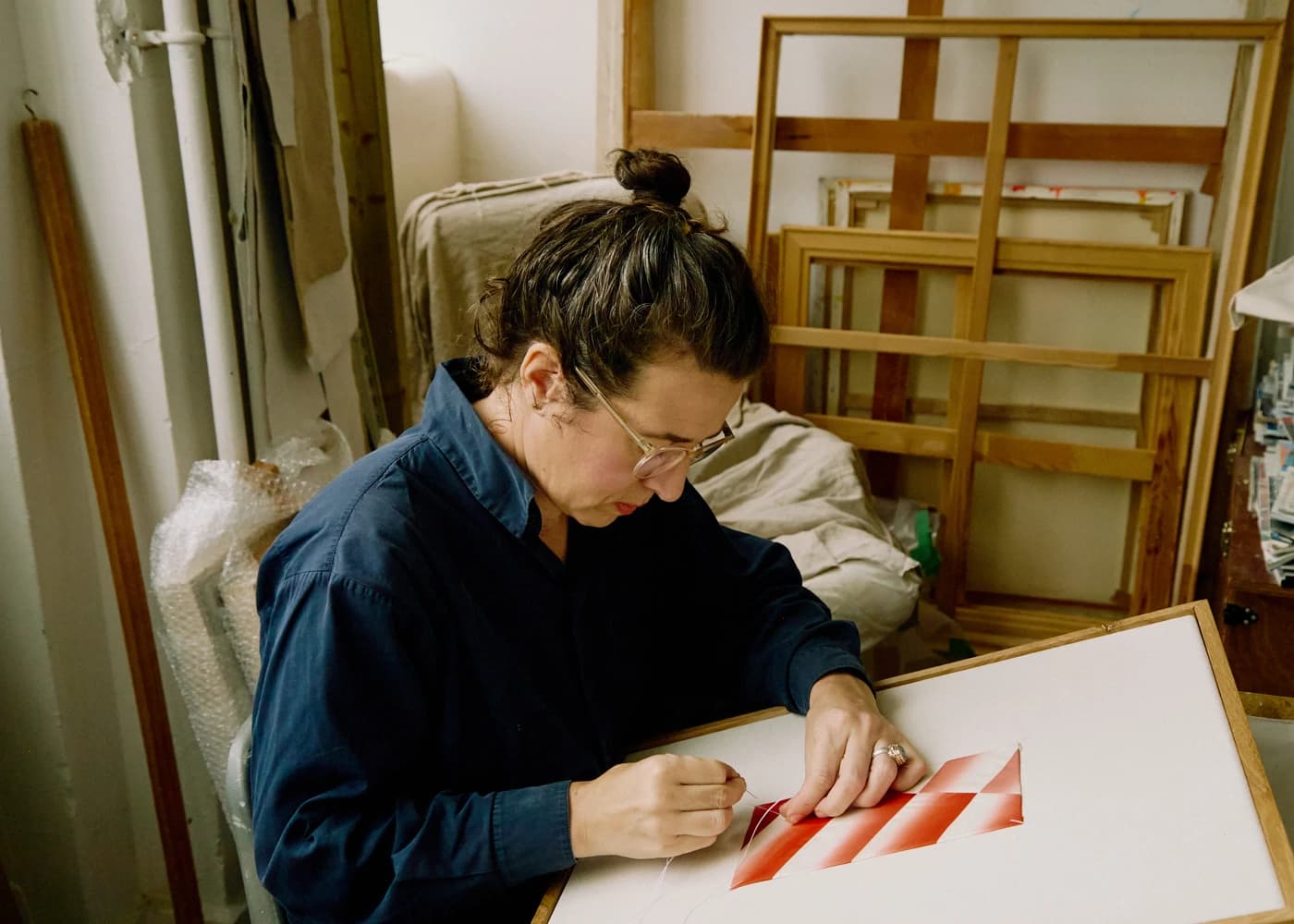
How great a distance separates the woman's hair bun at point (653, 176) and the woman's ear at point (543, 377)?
203mm

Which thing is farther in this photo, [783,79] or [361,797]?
[783,79]

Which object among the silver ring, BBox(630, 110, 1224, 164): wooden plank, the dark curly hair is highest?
BBox(630, 110, 1224, 164): wooden plank

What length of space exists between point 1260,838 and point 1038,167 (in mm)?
2257

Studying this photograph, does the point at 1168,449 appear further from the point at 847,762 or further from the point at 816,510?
the point at 847,762

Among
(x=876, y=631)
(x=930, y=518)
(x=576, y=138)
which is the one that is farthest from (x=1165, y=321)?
(x=576, y=138)

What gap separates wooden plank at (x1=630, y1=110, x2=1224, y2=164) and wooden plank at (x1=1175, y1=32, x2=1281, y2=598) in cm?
16

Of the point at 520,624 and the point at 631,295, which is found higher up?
the point at 631,295

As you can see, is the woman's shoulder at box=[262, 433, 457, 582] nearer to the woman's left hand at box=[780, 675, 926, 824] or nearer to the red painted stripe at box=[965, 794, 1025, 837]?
the woman's left hand at box=[780, 675, 926, 824]

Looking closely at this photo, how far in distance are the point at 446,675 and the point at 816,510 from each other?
1.47 metres

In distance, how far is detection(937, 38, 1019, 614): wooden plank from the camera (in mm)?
2553

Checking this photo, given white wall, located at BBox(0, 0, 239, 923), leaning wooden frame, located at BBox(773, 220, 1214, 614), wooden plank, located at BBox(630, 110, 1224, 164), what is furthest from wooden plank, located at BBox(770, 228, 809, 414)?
white wall, located at BBox(0, 0, 239, 923)

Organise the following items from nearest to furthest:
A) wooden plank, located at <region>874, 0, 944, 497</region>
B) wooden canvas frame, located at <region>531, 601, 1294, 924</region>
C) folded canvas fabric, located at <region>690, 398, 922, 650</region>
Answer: wooden canvas frame, located at <region>531, 601, 1294, 924</region>, folded canvas fabric, located at <region>690, 398, 922, 650</region>, wooden plank, located at <region>874, 0, 944, 497</region>

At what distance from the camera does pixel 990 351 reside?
266 cm

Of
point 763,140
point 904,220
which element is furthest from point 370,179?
point 904,220
